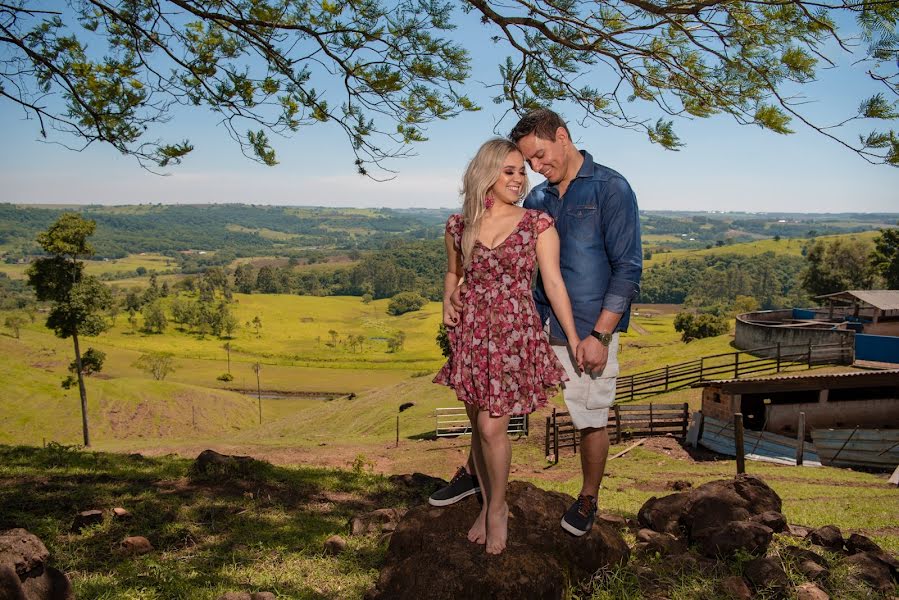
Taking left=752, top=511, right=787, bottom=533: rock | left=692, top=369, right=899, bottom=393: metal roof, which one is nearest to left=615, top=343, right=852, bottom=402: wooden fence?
left=692, top=369, right=899, bottom=393: metal roof

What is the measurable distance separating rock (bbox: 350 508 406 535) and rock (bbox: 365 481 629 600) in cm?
99

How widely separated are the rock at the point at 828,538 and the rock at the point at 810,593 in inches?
41.8

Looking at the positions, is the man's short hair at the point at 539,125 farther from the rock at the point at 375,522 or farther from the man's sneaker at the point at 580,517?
the rock at the point at 375,522

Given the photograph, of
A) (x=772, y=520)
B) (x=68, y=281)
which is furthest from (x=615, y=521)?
(x=68, y=281)

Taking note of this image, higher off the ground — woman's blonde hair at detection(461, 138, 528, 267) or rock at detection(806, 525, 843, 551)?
woman's blonde hair at detection(461, 138, 528, 267)

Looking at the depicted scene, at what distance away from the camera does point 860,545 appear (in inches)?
162

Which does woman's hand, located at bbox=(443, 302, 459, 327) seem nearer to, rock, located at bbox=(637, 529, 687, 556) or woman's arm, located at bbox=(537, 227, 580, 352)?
woman's arm, located at bbox=(537, 227, 580, 352)

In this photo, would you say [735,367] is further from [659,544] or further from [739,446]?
[659,544]

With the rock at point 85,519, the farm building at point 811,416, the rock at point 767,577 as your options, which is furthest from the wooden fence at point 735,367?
the rock at point 85,519

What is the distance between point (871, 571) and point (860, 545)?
556 millimetres

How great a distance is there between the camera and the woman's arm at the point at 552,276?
10.9ft

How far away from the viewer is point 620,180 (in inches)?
140

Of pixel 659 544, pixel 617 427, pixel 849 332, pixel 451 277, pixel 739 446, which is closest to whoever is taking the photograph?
pixel 451 277

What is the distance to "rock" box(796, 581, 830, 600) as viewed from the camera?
329cm
